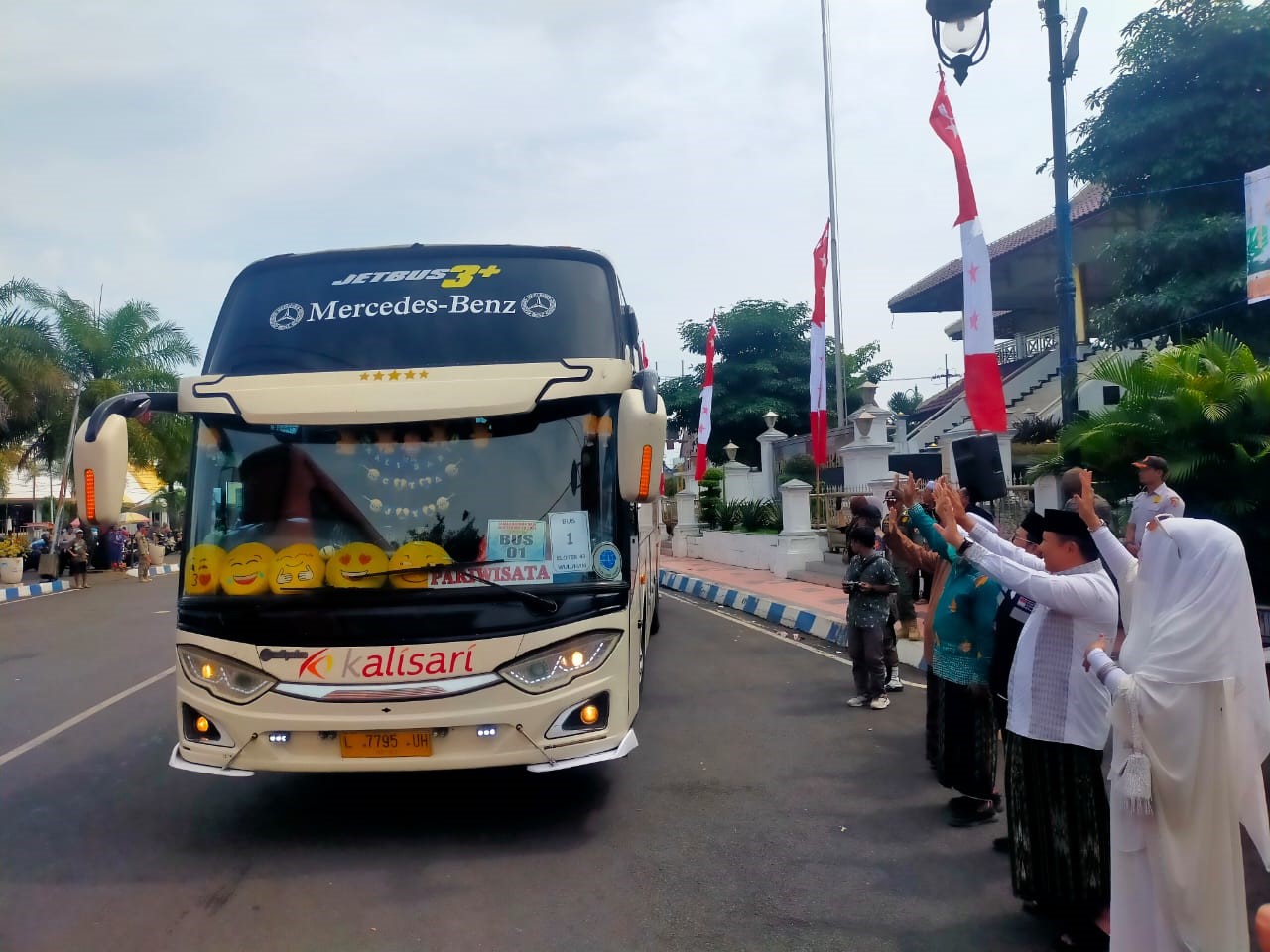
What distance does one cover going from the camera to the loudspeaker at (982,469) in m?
4.99

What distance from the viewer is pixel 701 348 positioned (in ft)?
121

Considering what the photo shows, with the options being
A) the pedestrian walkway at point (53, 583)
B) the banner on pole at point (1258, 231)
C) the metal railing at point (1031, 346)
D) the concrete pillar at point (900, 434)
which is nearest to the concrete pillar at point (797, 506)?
the concrete pillar at point (900, 434)

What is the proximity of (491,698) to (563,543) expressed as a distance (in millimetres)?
878

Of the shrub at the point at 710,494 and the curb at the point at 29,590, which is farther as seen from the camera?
the shrub at the point at 710,494

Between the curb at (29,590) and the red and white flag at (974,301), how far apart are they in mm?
22463

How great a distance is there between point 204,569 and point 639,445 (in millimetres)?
2361

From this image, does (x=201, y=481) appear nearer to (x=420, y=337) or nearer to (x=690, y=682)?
(x=420, y=337)

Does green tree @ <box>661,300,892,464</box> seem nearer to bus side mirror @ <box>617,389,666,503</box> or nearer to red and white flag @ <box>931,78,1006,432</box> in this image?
red and white flag @ <box>931,78,1006,432</box>

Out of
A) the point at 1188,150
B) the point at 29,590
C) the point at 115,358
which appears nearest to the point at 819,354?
the point at 1188,150

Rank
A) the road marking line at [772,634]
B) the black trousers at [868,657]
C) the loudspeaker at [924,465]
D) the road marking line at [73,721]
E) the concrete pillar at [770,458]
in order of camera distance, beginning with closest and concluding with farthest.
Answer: the road marking line at [73,721], the black trousers at [868,657], the road marking line at [772,634], the loudspeaker at [924,465], the concrete pillar at [770,458]

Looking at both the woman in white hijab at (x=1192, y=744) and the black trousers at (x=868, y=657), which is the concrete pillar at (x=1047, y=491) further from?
the woman in white hijab at (x=1192, y=744)

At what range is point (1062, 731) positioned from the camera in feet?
13.2

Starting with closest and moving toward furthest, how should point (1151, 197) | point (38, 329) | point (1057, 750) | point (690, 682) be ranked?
point (1057, 750) → point (690, 682) → point (1151, 197) → point (38, 329)

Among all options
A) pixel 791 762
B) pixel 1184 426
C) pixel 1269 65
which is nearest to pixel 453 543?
pixel 791 762
